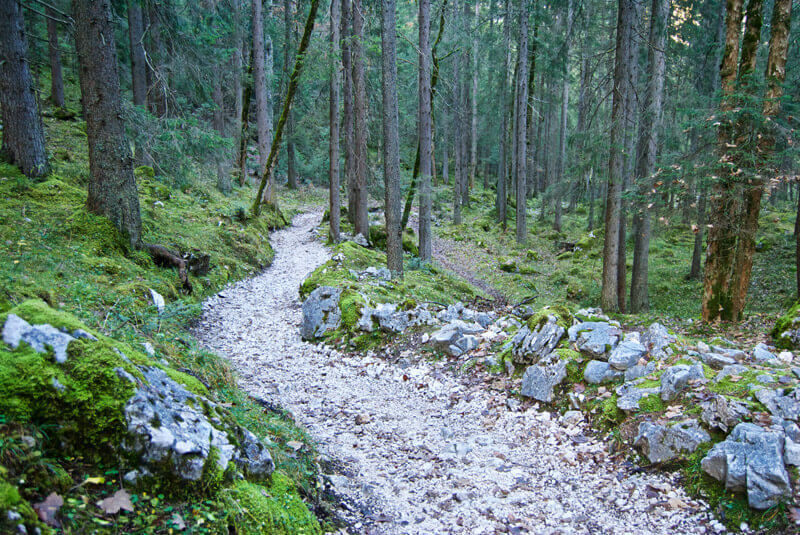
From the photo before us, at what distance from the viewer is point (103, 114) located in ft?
23.6

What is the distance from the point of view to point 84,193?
9.37 metres

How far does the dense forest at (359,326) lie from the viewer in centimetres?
256

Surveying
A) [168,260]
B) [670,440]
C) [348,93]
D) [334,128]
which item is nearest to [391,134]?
[334,128]

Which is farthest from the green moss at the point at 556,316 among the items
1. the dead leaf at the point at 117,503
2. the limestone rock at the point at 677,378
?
the dead leaf at the point at 117,503

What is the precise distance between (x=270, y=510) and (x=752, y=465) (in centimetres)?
361

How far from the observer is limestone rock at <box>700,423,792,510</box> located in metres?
3.16

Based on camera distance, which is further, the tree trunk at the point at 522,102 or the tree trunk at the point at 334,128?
the tree trunk at the point at 522,102

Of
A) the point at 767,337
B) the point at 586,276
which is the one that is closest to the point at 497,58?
the point at 586,276

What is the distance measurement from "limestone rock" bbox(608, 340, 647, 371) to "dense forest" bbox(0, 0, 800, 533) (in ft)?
0.10

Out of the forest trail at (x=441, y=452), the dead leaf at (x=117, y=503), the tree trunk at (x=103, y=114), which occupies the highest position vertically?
the tree trunk at (x=103, y=114)

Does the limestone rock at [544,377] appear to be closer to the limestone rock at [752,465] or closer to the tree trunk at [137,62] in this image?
the limestone rock at [752,465]

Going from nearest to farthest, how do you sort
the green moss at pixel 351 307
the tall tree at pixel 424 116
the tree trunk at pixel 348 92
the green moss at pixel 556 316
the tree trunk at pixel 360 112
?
1. the green moss at pixel 556 316
2. the green moss at pixel 351 307
3. the tree trunk at pixel 360 112
4. the tall tree at pixel 424 116
5. the tree trunk at pixel 348 92

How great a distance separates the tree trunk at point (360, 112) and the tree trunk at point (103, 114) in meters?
4.95

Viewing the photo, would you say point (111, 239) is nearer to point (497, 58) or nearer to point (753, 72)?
point (753, 72)
